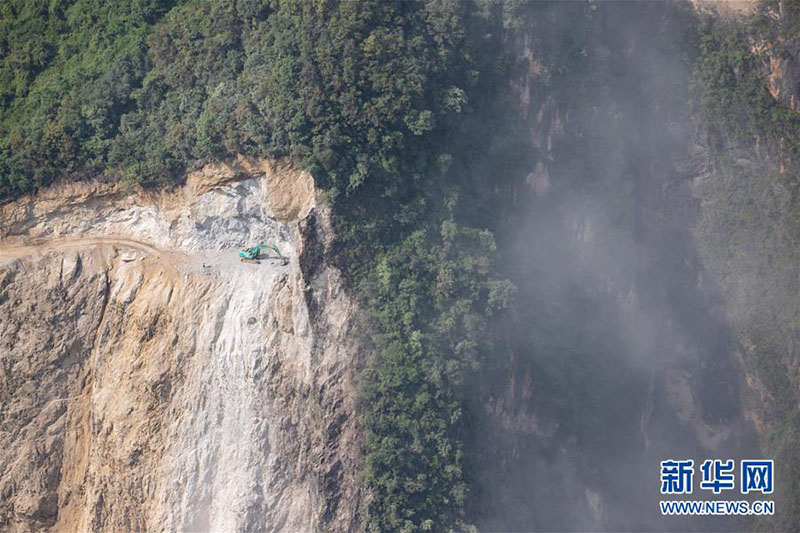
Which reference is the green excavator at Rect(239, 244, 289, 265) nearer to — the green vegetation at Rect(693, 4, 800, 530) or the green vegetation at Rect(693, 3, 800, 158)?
the green vegetation at Rect(693, 4, 800, 530)

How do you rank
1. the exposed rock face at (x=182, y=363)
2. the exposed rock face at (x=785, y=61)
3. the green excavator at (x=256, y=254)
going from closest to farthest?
1. the exposed rock face at (x=182, y=363)
2. the green excavator at (x=256, y=254)
3. the exposed rock face at (x=785, y=61)

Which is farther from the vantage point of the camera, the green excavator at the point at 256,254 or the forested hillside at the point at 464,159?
the forested hillside at the point at 464,159

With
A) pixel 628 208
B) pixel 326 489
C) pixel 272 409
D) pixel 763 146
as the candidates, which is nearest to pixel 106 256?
pixel 272 409

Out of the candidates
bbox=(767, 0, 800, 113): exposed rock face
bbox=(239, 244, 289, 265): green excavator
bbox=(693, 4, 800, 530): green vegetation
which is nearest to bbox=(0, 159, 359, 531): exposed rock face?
bbox=(239, 244, 289, 265): green excavator

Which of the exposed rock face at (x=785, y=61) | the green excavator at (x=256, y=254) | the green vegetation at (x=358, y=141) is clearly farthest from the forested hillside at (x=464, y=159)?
the green excavator at (x=256, y=254)

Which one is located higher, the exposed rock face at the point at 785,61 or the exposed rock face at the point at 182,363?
the exposed rock face at the point at 785,61

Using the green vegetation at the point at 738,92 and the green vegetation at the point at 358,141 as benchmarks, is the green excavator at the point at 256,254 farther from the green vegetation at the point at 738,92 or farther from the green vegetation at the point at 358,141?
the green vegetation at the point at 738,92

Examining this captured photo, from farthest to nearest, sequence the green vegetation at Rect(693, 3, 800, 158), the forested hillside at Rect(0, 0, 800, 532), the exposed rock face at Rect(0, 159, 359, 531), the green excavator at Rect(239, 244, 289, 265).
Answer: the green vegetation at Rect(693, 3, 800, 158), the forested hillside at Rect(0, 0, 800, 532), the green excavator at Rect(239, 244, 289, 265), the exposed rock face at Rect(0, 159, 359, 531)
